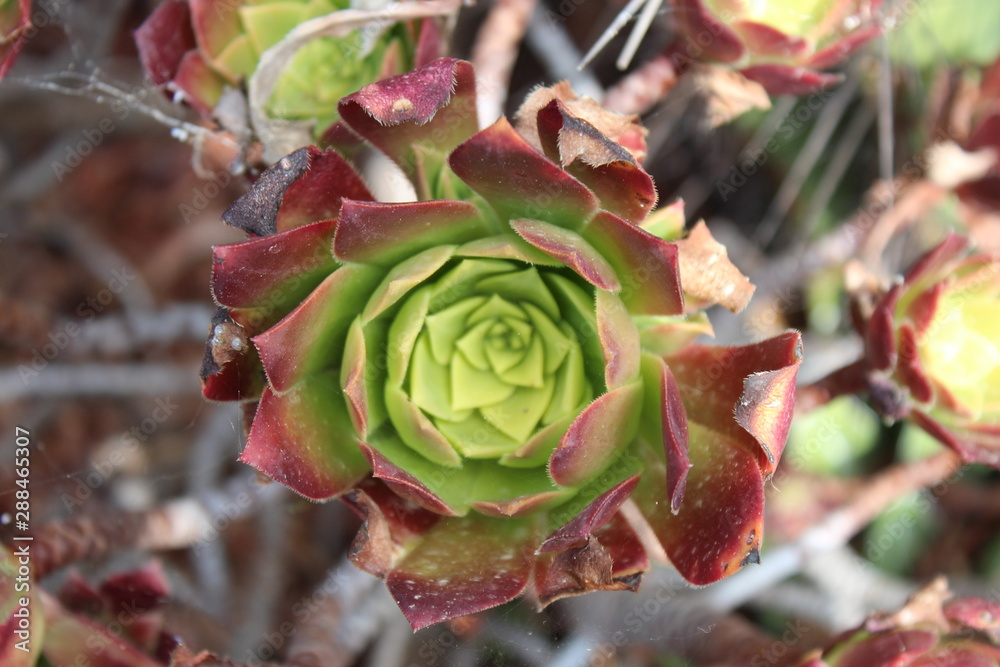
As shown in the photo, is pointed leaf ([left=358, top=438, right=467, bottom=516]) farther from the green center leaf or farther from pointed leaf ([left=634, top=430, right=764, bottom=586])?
pointed leaf ([left=634, top=430, right=764, bottom=586])

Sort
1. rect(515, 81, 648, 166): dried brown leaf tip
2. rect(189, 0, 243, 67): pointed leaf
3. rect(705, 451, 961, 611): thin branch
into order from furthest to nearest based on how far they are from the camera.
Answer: rect(705, 451, 961, 611): thin branch < rect(189, 0, 243, 67): pointed leaf < rect(515, 81, 648, 166): dried brown leaf tip

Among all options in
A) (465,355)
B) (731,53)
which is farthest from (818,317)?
(465,355)

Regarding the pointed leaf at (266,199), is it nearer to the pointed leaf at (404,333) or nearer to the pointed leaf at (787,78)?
the pointed leaf at (404,333)

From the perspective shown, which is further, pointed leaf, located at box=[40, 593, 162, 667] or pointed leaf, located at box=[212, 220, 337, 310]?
pointed leaf, located at box=[40, 593, 162, 667]

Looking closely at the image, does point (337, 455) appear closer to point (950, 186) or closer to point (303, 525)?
point (303, 525)

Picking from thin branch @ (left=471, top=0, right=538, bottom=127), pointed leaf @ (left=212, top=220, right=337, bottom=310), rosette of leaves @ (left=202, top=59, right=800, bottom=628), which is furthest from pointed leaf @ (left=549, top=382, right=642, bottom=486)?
thin branch @ (left=471, top=0, right=538, bottom=127)

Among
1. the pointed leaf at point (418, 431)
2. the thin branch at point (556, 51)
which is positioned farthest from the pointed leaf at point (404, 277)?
the thin branch at point (556, 51)

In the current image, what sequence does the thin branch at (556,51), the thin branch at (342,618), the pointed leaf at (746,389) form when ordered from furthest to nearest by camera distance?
the thin branch at (556,51)
the thin branch at (342,618)
the pointed leaf at (746,389)

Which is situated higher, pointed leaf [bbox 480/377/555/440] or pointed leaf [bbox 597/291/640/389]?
pointed leaf [bbox 597/291/640/389]
